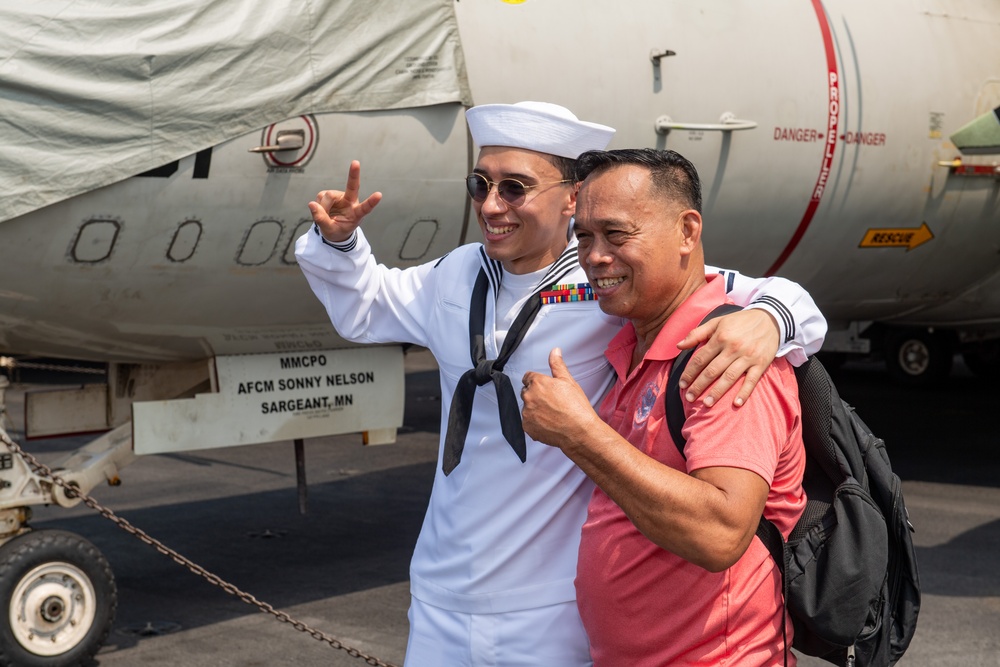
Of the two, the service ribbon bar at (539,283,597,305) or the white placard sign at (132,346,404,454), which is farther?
the white placard sign at (132,346,404,454)

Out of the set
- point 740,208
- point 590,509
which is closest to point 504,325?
point 590,509

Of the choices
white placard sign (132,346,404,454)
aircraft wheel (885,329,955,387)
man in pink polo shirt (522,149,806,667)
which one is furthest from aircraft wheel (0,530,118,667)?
aircraft wheel (885,329,955,387)

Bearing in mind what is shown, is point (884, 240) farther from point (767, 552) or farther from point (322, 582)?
point (767, 552)

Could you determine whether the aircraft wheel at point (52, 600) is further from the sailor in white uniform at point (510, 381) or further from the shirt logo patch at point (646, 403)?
the shirt logo patch at point (646, 403)

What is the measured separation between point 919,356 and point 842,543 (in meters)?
12.6

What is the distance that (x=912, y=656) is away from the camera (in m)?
5.30

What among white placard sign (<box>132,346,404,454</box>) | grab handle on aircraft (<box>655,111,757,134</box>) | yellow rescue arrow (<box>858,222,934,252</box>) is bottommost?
white placard sign (<box>132,346,404,454</box>)

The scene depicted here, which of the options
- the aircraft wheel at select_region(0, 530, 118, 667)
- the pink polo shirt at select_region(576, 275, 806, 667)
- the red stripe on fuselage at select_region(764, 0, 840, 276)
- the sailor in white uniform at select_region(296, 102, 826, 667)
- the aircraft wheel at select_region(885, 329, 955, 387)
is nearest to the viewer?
the pink polo shirt at select_region(576, 275, 806, 667)

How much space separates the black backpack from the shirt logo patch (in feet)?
0.17

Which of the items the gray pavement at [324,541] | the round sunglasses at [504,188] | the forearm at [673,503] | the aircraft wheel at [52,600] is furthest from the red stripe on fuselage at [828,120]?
the forearm at [673,503]

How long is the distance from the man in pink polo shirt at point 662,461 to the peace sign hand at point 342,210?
67 cm

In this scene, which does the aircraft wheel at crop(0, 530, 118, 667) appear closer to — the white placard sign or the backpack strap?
the white placard sign

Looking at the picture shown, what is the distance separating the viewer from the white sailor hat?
2.63 m

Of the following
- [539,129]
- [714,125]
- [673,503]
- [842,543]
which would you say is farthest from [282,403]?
[673,503]
